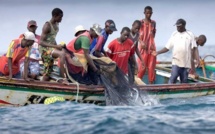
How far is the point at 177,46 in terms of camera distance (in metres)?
12.5

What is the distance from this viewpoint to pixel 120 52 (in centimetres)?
1193

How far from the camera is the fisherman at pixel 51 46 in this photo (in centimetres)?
1089

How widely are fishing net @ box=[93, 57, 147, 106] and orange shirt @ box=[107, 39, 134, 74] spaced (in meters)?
0.62

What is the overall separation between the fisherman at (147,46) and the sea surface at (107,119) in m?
2.90

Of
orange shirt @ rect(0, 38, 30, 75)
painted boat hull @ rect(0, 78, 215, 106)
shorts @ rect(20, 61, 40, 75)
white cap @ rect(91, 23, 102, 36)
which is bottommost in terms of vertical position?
painted boat hull @ rect(0, 78, 215, 106)

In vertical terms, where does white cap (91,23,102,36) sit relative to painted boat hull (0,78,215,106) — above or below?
above

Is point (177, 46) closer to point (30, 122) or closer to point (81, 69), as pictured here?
point (81, 69)

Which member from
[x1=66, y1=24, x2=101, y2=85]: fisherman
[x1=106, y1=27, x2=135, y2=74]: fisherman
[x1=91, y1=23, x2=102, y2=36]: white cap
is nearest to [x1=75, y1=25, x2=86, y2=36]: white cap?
[x1=66, y1=24, x2=101, y2=85]: fisherman

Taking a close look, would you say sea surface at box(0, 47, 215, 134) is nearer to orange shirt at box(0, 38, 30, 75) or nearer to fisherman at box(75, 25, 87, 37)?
Result: orange shirt at box(0, 38, 30, 75)

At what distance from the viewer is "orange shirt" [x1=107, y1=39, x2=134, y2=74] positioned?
11.9m

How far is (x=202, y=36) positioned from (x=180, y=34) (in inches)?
34.6

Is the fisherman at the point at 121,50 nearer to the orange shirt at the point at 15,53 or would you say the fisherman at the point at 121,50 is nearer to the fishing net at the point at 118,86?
the fishing net at the point at 118,86

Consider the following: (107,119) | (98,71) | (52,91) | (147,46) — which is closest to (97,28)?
(98,71)

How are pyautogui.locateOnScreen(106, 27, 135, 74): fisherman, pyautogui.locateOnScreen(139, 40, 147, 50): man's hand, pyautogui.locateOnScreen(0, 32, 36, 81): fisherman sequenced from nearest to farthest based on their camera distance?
pyautogui.locateOnScreen(0, 32, 36, 81): fisherman → pyautogui.locateOnScreen(106, 27, 135, 74): fisherman → pyautogui.locateOnScreen(139, 40, 147, 50): man's hand
